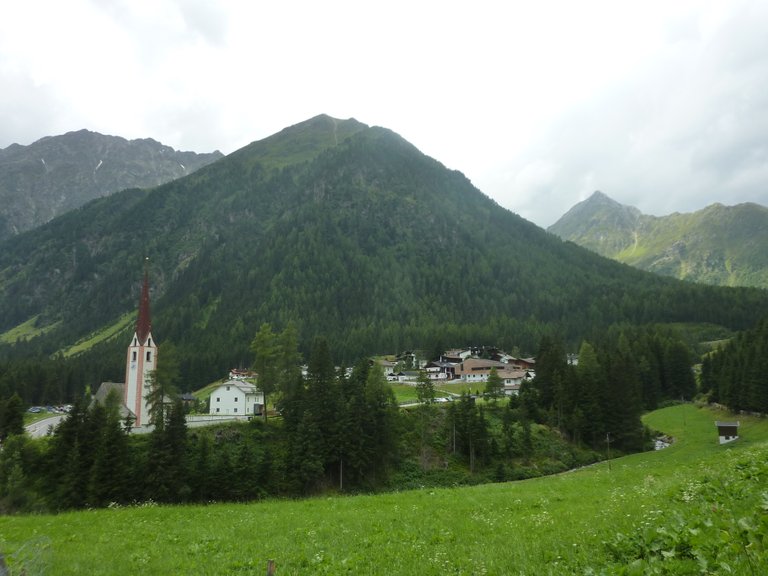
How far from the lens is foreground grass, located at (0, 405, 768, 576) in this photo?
39.0ft

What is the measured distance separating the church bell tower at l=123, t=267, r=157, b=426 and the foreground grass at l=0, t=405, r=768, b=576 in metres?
48.6

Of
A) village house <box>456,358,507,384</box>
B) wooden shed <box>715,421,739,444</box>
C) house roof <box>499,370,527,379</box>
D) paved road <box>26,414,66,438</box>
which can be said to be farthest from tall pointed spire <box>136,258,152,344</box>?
house roof <box>499,370,527,379</box>

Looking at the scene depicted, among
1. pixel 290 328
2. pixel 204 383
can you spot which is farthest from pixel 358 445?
pixel 204 383

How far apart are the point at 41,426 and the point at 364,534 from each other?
93210mm

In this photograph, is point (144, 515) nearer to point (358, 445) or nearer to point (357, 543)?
point (357, 543)

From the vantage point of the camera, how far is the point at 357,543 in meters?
15.8

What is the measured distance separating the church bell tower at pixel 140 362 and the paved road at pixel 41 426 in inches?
386

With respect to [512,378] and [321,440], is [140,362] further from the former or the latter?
[512,378]

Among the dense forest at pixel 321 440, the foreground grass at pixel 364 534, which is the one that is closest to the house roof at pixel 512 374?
→ the dense forest at pixel 321 440

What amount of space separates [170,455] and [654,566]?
4739 centimetres

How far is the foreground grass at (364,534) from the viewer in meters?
11.9

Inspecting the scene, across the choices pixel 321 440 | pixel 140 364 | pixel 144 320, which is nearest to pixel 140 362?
pixel 140 364

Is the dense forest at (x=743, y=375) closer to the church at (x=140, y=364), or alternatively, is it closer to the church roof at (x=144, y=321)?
the church at (x=140, y=364)

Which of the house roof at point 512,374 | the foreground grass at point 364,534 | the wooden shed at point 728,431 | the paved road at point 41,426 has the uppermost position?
the foreground grass at point 364,534
